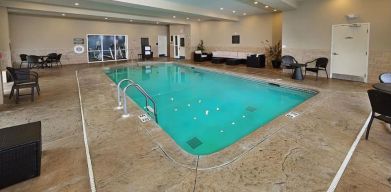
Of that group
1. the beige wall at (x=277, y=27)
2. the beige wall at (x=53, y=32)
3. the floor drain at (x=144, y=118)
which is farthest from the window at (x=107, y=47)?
the floor drain at (x=144, y=118)

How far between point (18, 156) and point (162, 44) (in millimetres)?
17490

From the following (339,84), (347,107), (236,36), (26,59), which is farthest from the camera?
(236,36)

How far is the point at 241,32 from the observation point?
13.9 m

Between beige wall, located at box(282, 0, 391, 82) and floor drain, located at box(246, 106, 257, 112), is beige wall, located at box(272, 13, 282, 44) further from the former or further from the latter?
floor drain, located at box(246, 106, 257, 112)

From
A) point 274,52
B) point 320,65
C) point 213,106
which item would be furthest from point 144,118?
point 274,52

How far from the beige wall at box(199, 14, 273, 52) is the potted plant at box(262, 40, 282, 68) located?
389 mm

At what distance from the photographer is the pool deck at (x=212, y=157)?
2.36m

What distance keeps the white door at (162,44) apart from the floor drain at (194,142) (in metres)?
15.3

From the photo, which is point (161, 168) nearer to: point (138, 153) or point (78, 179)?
point (138, 153)

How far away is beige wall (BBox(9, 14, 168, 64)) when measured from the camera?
1214 centimetres

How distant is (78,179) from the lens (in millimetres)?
2467

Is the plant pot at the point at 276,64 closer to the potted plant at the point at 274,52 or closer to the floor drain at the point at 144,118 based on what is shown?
the potted plant at the point at 274,52

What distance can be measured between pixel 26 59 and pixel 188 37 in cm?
969

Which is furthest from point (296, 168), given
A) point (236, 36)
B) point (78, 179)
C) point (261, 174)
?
point (236, 36)
